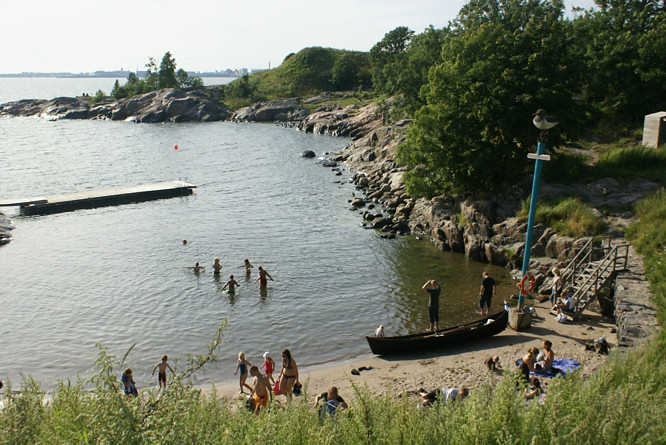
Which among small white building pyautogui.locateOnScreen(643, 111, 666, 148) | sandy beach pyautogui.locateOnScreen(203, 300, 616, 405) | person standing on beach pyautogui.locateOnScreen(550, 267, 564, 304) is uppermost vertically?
small white building pyautogui.locateOnScreen(643, 111, 666, 148)

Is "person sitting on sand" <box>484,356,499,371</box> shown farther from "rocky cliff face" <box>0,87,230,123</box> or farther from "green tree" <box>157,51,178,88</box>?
"green tree" <box>157,51,178,88</box>

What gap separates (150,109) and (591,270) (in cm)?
11687

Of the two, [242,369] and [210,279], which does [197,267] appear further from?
[242,369]

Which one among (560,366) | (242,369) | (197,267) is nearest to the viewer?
(560,366)

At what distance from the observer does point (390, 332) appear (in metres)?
22.2

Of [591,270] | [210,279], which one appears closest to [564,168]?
[591,270]

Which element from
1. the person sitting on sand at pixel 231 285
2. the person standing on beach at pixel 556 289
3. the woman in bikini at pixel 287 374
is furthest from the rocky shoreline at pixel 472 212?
the person sitting on sand at pixel 231 285

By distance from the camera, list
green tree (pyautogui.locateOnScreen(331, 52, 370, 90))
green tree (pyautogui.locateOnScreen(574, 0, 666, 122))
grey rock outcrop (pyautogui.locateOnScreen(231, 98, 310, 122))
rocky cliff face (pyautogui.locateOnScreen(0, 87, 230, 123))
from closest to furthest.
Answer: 1. green tree (pyautogui.locateOnScreen(574, 0, 666, 122))
2. grey rock outcrop (pyautogui.locateOnScreen(231, 98, 310, 122))
3. rocky cliff face (pyautogui.locateOnScreen(0, 87, 230, 123))
4. green tree (pyautogui.locateOnScreen(331, 52, 370, 90))

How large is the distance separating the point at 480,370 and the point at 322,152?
58662 mm

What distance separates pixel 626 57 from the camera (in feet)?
131

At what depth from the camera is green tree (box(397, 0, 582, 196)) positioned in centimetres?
3133

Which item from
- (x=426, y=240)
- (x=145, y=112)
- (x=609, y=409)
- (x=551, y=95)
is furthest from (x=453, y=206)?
(x=145, y=112)

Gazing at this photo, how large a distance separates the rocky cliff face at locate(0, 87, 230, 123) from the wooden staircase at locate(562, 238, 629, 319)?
A: 356 feet

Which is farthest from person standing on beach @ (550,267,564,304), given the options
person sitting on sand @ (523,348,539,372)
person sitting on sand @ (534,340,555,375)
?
person sitting on sand @ (523,348,539,372)
